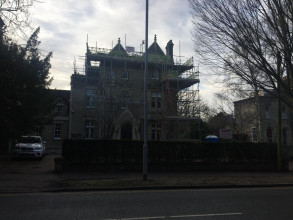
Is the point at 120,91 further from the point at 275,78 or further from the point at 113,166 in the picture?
the point at 275,78

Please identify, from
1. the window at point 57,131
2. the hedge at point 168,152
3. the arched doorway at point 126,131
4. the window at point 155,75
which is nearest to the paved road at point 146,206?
the hedge at point 168,152

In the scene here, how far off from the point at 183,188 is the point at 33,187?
5.92m

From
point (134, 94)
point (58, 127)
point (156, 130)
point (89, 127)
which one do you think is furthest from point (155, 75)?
point (58, 127)

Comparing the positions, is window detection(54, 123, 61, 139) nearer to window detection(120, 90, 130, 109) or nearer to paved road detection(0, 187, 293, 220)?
window detection(120, 90, 130, 109)

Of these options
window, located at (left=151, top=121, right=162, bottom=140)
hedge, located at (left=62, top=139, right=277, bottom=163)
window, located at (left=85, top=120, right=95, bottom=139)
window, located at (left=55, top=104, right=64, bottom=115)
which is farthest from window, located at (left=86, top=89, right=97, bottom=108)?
hedge, located at (left=62, top=139, right=277, bottom=163)

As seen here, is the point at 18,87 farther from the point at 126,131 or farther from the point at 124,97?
the point at 126,131

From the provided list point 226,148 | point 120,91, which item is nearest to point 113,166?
point 226,148

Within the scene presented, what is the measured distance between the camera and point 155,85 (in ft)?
107

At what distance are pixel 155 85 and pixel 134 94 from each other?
2.93 meters

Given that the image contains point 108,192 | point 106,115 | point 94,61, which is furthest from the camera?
point 94,61

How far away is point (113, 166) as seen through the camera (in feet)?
50.8

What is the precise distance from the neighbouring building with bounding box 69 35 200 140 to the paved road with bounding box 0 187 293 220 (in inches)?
755

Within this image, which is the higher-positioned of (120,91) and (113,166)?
(120,91)

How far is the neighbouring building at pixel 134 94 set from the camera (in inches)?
1164
